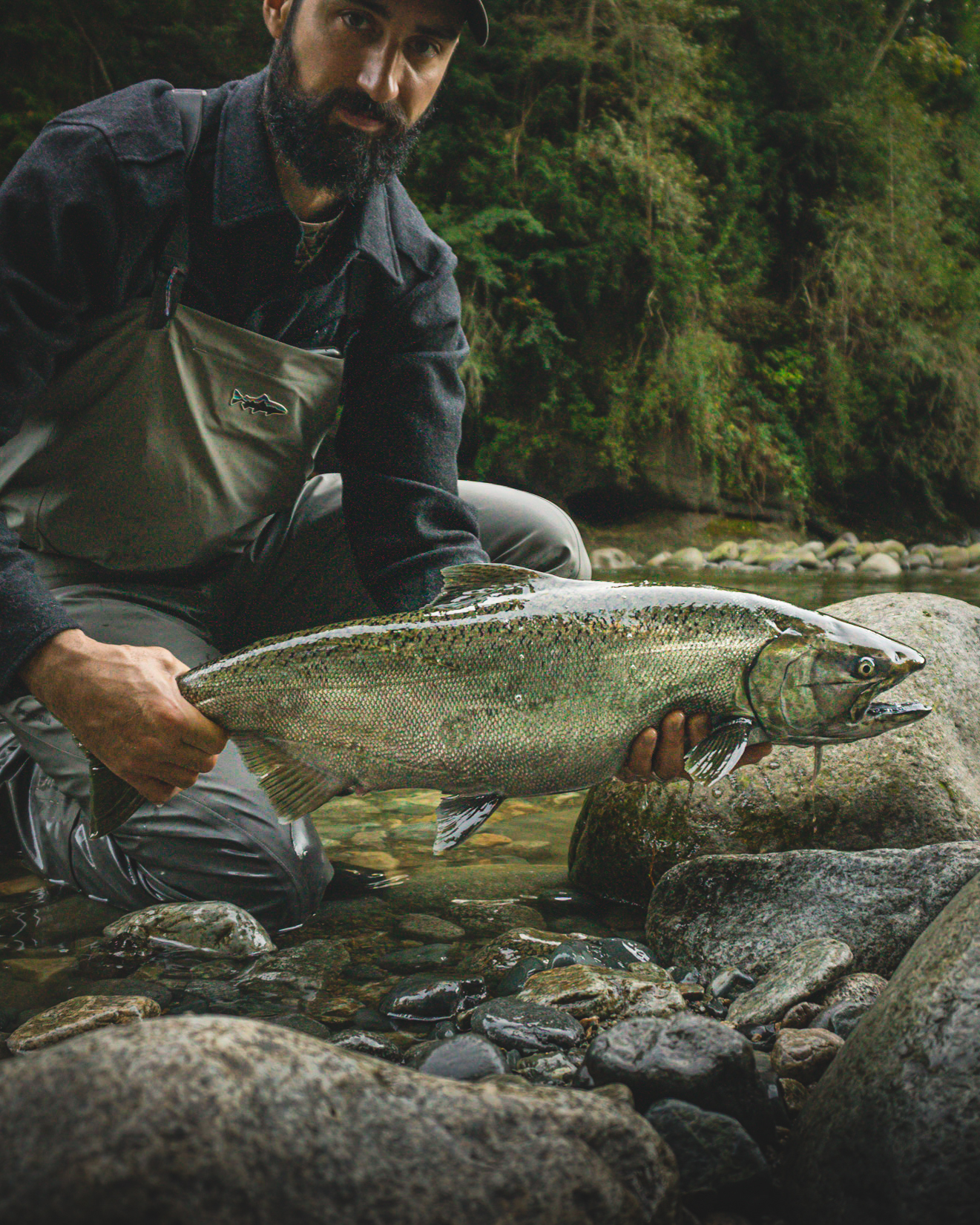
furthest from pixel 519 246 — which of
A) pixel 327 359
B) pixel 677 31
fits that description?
pixel 327 359

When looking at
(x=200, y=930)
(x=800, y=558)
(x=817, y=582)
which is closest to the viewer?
(x=200, y=930)

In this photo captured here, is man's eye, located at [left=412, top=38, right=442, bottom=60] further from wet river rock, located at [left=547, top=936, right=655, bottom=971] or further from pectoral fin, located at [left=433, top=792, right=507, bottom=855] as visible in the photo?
wet river rock, located at [left=547, top=936, right=655, bottom=971]

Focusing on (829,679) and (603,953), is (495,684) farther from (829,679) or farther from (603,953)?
(603,953)

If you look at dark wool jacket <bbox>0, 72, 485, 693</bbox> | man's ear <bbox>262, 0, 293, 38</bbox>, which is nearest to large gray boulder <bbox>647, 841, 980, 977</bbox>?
dark wool jacket <bbox>0, 72, 485, 693</bbox>

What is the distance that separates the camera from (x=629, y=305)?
18828mm

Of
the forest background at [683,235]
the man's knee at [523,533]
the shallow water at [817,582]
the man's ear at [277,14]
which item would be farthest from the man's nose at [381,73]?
the forest background at [683,235]

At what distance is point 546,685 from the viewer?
237cm

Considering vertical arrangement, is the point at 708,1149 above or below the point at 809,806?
above

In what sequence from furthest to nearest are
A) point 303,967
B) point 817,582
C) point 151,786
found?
1. point 817,582
2. point 303,967
3. point 151,786

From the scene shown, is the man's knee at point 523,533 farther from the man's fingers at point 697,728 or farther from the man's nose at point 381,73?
the man's fingers at point 697,728

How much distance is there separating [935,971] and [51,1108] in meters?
A: 1.31

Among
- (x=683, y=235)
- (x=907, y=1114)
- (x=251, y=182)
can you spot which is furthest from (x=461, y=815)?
(x=683, y=235)

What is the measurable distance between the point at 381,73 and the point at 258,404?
1.07 metres

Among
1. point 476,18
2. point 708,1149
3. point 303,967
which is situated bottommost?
point 303,967
